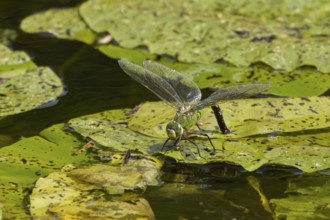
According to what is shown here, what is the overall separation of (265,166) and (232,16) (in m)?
1.75

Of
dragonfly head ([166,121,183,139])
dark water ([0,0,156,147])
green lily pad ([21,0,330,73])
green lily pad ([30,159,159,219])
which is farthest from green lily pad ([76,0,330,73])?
green lily pad ([30,159,159,219])

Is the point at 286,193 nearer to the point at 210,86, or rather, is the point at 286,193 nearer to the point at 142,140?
the point at 142,140

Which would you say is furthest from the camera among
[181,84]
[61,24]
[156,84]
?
[61,24]

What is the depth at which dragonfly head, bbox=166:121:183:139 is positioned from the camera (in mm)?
3297

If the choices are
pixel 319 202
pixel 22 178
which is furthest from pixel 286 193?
pixel 22 178

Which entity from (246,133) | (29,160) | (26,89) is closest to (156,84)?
(246,133)

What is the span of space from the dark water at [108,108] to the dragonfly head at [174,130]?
0.13 m

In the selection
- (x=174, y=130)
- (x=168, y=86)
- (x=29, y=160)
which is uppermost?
(x=168, y=86)

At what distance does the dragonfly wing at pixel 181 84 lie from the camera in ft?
11.7

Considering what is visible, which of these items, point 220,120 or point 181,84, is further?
point 181,84

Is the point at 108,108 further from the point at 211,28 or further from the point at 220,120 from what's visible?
the point at 211,28

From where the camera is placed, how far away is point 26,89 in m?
4.06

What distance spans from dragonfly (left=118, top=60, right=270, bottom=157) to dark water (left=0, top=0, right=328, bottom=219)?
0.17 meters

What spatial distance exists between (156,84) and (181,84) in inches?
5.9
